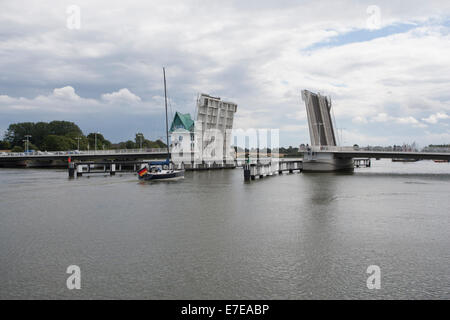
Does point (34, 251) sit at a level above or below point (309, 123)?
below

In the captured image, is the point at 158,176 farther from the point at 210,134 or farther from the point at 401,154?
the point at 401,154

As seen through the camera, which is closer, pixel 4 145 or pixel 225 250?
pixel 225 250

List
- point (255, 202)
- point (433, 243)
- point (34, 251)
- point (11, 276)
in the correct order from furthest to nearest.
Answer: point (255, 202)
point (433, 243)
point (34, 251)
point (11, 276)

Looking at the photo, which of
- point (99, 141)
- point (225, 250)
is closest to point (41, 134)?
point (99, 141)

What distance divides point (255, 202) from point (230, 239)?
883cm

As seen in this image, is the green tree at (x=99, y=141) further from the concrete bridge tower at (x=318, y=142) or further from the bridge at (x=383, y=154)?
the bridge at (x=383, y=154)

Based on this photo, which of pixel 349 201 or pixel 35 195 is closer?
pixel 349 201

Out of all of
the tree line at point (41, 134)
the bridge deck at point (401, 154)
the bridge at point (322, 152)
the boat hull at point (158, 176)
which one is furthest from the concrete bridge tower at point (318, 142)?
the tree line at point (41, 134)

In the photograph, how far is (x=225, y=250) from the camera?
10258mm

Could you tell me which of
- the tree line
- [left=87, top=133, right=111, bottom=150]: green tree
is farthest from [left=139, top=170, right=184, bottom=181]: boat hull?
[left=87, top=133, right=111, bottom=150]: green tree

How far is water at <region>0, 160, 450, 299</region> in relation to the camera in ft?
24.5
